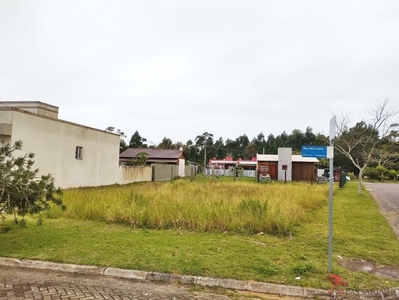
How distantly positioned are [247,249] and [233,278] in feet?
5.04

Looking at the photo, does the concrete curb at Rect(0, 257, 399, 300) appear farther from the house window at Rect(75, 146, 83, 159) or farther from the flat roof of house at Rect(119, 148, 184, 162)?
the flat roof of house at Rect(119, 148, 184, 162)

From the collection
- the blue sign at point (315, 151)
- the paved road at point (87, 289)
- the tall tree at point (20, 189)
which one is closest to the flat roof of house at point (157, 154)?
the tall tree at point (20, 189)

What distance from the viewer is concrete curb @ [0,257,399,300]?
4480mm

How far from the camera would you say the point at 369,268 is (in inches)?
218

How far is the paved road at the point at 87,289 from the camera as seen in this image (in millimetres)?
4270

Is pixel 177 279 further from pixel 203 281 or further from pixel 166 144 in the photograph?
pixel 166 144

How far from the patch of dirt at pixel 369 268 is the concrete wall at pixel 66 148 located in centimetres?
1544

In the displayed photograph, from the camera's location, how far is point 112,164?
24.2 metres

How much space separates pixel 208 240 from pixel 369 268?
318 cm

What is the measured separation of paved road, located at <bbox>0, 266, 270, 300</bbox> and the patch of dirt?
2.30 metres

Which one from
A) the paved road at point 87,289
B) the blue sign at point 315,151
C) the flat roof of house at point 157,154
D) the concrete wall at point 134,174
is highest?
the flat roof of house at point 157,154

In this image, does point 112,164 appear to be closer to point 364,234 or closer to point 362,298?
point 364,234

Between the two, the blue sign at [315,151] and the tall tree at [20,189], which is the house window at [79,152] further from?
the blue sign at [315,151]

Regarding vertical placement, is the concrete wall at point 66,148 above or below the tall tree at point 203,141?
below
